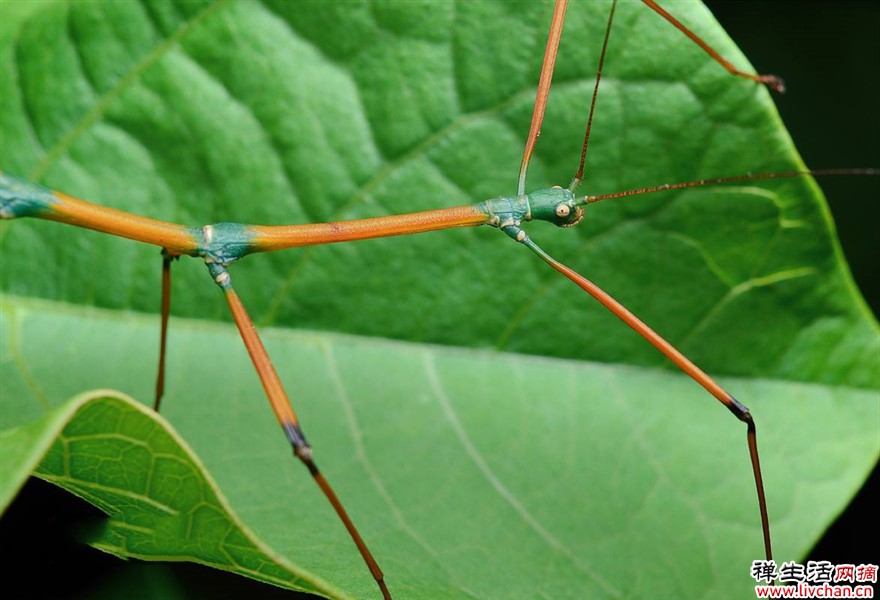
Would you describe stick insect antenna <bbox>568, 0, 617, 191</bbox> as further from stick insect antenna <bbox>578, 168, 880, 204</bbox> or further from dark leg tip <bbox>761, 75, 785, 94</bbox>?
dark leg tip <bbox>761, 75, 785, 94</bbox>

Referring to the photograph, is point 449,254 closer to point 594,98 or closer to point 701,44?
point 594,98

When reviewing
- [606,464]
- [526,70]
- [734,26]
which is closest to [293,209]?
[526,70]

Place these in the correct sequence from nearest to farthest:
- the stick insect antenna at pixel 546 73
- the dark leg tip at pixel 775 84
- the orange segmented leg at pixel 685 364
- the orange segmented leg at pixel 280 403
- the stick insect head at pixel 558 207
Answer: the orange segmented leg at pixel 280 403
the stick insect antenna at pixel 546 73
the orange segmented leg at pixel 685 364
the stick insect head at pixel 558 207
the dark leg tip at pixel 775 84

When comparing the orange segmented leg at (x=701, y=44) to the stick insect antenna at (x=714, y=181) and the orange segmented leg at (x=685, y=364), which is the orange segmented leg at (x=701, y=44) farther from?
the orange segmented leg at (x=685, y=364)

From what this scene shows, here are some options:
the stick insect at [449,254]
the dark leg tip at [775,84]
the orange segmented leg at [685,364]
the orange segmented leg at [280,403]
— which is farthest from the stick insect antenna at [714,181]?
the orange segmented leg at [280,403]

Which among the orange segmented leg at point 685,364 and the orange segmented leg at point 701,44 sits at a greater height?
the orange segmented leg at point 701,44

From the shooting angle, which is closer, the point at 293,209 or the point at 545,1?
the point at 545,1

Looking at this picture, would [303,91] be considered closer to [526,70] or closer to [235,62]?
[235,62]

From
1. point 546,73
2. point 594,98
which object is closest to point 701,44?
point 594,98
